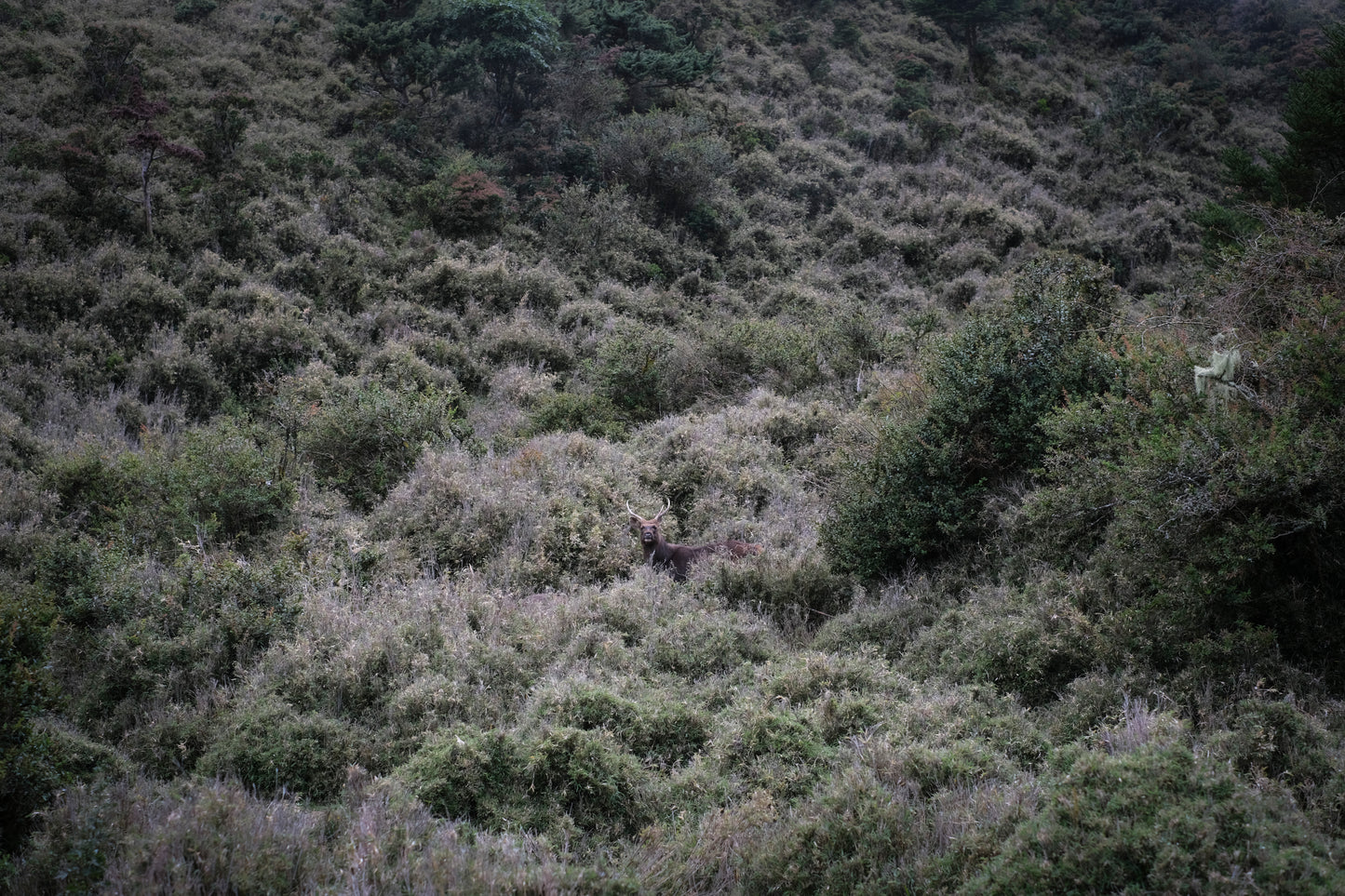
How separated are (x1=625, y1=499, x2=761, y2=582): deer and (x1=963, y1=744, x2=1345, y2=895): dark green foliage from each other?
4.37 metres

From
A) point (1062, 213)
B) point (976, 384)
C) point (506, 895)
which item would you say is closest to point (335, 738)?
point (506, 895)

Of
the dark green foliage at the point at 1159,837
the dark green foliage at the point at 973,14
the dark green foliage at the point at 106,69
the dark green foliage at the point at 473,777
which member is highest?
the dark green foliage at the point at 973,14

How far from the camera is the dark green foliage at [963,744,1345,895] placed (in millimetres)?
2775

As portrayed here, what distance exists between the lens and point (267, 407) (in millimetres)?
11031

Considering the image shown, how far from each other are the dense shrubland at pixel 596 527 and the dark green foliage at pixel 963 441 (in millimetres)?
46

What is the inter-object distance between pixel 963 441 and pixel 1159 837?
4.54 meters

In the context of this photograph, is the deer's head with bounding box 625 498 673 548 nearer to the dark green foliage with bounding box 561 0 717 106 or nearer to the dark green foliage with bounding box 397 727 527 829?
the dark green foliage with bounding box 397 727 527 829

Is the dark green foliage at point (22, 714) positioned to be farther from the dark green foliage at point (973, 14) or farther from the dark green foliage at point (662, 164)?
the dark green foliage at point (973, 14)

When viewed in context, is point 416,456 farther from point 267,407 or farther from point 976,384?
point 976,384

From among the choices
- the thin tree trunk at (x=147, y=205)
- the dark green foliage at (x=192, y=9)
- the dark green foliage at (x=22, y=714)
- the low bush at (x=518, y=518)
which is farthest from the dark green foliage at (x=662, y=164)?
the dark green foliage at (x=22, y=714)

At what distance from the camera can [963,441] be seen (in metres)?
7.08

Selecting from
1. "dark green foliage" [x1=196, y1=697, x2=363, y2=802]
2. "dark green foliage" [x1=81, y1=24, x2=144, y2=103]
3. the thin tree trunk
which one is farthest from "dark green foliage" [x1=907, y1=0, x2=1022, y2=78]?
"dark green foliage" [x1=196, y1=697, x2=363, y2=802]

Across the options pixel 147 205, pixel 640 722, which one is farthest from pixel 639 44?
pixel 640 722

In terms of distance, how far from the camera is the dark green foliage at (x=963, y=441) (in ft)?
22.5
